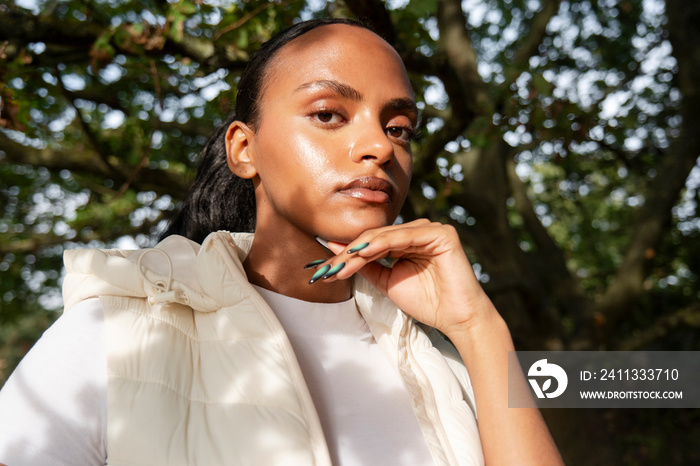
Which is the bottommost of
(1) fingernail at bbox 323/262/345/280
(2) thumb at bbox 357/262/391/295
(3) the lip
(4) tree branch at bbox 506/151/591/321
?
(4) tree branch at bbox 506/151/591/321

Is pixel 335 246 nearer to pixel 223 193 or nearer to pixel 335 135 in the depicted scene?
pixel 335 135

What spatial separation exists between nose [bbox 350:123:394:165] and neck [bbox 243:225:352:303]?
0.33 meters

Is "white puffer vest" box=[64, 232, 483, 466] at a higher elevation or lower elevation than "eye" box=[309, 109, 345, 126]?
lower

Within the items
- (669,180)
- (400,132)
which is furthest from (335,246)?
(669,180)

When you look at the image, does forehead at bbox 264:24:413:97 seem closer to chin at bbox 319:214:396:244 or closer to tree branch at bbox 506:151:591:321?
chin at bbox 319:214:396:244

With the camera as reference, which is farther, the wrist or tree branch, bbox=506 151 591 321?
tree branch, bbox=506 151 591 321

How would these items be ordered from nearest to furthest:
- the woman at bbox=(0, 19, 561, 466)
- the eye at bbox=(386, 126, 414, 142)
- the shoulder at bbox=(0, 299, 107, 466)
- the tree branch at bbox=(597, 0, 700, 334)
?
1. the shoulder at bbox=(0, 299, 107, 466)
2. the woman at bbox=(0, 19, 561, 466)
3. the eye at bbox=(386, 126, 414, 142)
4. the tree branch at bbox=(597, 0, 700, 334)

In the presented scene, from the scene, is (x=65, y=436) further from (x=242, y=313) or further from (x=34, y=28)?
(x=34, y=28)

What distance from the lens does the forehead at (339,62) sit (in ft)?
5.59

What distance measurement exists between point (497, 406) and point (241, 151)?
3.87ft

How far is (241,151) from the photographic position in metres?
1.91

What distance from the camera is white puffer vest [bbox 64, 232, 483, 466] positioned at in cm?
127

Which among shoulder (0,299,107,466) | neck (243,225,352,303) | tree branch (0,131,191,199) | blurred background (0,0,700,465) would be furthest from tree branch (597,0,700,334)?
shoulder (0,299,107,466)

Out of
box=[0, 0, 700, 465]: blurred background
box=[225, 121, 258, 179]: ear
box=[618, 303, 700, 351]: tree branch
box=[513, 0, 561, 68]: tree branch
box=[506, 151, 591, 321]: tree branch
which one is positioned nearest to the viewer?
box=[225, 121, 258, 179]: ear
